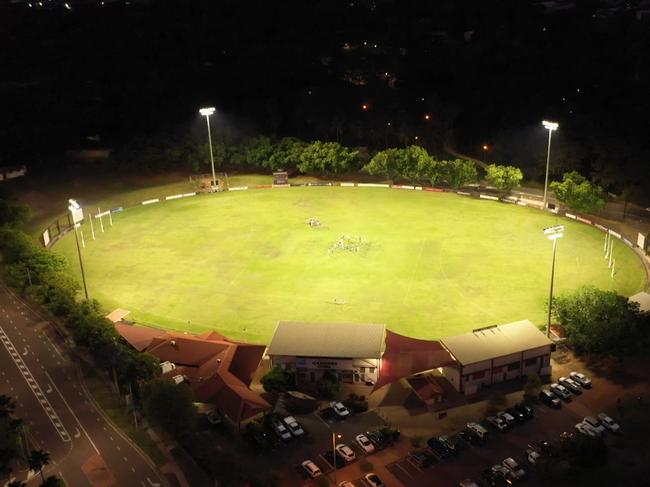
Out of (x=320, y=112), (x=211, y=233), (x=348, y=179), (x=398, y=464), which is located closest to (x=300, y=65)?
(x=320, y=112)

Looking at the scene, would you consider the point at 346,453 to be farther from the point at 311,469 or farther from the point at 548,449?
the point at 548,449

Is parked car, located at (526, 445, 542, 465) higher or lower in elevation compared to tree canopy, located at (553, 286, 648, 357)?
lower

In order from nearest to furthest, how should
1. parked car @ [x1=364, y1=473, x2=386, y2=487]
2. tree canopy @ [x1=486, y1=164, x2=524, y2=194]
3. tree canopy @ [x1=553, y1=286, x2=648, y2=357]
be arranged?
1. parked car @ [x1=364, y1=473, x2=386, y2=487]
2. tree canopy @ [x1=553, y1=286, x2=648, y2=357]
3. tree canopy @ [x1=486, y1=164, x2=524, y2=194]

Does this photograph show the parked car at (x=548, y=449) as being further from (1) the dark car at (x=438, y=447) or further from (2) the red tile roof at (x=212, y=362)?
(2) the red tile roof at (x=212, y=362)

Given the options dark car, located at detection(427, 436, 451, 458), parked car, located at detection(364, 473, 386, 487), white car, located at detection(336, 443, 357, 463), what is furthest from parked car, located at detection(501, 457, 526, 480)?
white car, located at detection(336, 443, 357, 463)

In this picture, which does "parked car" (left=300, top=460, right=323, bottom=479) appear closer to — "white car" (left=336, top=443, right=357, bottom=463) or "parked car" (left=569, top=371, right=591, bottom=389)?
"white car" (left=336, top=443, right=357, bottom=463)

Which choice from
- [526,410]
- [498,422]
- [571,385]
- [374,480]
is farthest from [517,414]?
[374,480]
